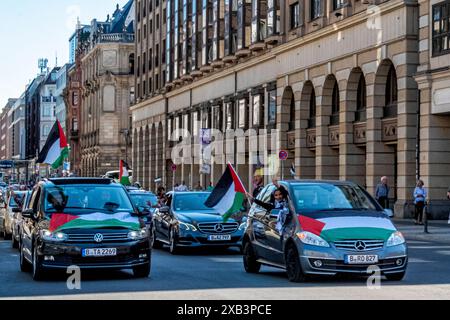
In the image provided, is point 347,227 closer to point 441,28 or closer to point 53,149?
point 53,149

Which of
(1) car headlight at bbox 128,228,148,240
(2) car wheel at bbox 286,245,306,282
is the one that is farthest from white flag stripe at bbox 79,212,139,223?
(2) car wheel at bbox 286,245,306,282

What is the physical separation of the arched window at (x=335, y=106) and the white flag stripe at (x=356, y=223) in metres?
32.9

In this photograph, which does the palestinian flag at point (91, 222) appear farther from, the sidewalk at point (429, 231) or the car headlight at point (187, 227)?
the sidewalk at point (429, 231)

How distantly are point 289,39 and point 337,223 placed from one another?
38.5 metres

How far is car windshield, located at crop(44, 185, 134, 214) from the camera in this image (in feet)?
59.9

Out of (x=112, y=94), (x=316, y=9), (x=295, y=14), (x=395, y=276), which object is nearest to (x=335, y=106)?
(x=316, y=9)

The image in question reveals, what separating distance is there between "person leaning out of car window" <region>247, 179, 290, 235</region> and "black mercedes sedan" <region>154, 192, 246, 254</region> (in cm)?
630

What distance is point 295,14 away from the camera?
54.4 meters

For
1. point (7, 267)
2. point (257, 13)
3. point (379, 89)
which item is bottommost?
point (7, 267)

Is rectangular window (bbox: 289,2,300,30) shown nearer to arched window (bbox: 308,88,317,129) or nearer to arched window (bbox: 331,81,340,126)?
arched window (bbox: 308,88,317,129)

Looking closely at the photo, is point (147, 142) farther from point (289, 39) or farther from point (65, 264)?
point (65, 264)

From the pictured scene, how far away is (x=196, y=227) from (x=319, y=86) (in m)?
26.0

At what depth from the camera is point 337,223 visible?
53.2 ft
